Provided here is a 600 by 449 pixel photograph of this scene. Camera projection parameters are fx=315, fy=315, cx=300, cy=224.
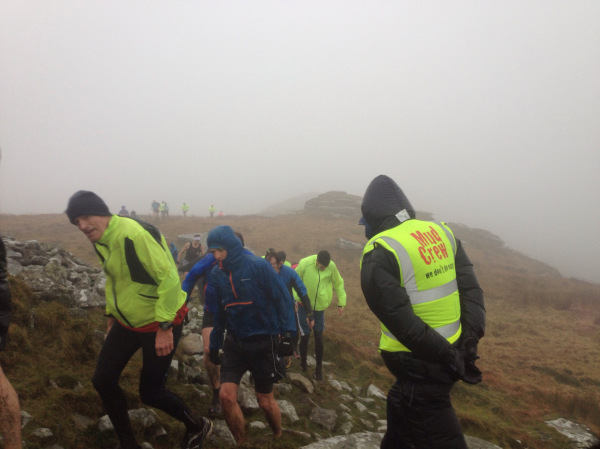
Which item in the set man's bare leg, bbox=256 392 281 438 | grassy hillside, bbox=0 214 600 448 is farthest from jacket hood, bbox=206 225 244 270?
grassy hillside, bbox=0 214 600 448

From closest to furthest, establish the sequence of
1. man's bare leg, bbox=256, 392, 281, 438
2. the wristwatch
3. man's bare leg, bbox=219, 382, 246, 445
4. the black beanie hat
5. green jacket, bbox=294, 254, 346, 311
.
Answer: the black beanie hat
the wristwatch
man's bare leg, bbox=219, 382, 246, 445
man's bare leg, bbox=256, 392, 281, 438
green jacket, bbox=294, 254, 346, 311

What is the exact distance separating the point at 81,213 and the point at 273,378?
2.85 m

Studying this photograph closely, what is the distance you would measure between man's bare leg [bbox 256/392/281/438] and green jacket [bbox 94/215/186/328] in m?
1.68

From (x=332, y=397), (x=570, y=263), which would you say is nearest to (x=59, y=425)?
(x=332, y=397)

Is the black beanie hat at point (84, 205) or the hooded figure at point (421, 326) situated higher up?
the black beanie hat at point (84, 205)

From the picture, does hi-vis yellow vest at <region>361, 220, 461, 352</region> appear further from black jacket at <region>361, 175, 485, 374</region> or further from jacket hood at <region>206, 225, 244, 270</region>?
jacket hood at <region>206, 225, 244, 270</region>

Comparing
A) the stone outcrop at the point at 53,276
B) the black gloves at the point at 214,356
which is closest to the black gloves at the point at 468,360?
the black gloves at the point at 214,356

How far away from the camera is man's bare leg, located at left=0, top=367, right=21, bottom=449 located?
2289 mm

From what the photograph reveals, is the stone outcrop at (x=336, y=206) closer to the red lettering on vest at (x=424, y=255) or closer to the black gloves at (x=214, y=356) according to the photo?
the black gloves at (x=214, y=356)

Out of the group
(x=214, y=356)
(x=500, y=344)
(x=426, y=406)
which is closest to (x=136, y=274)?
(x=214, y=356)

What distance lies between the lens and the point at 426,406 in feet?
7.57

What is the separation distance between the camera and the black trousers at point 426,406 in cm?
229

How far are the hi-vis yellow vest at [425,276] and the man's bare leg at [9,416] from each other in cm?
281

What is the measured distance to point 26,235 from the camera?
89.7 feet
